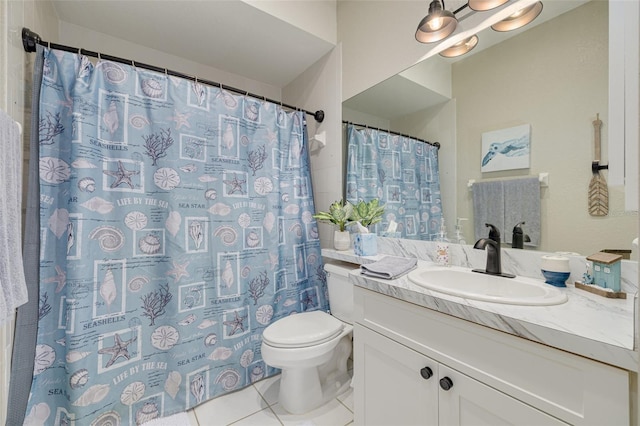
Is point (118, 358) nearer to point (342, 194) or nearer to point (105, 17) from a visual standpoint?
point (342, 194)

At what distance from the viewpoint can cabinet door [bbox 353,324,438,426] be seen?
Result: 844 millimetres

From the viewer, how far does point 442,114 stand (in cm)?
137

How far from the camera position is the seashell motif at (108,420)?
1.24 meters

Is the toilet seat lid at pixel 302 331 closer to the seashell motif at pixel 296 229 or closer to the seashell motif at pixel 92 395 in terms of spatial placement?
the seashell motif at pixel 296 229

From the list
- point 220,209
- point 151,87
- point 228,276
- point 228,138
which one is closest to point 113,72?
point 151,87

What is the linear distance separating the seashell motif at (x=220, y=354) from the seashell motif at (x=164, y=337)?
0.78ft

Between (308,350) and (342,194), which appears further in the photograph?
(342,194)

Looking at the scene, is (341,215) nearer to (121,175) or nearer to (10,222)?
(121,175)

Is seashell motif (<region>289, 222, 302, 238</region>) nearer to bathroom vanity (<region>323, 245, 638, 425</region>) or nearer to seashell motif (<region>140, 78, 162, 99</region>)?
bathroom vanity (<region>323, 245, 638, 425</region>)

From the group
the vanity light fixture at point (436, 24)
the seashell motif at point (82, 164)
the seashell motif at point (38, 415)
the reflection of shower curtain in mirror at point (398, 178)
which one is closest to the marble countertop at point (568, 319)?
the reflection of shower curtain in mirror at point (398, 178)

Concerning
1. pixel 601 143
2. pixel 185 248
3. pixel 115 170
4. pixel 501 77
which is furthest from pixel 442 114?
pixel 115 170

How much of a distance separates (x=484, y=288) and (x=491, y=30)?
113 centimetres

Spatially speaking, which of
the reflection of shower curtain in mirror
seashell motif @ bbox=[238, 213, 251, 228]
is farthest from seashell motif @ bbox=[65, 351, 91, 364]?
the reflection of shower curtain in mirror

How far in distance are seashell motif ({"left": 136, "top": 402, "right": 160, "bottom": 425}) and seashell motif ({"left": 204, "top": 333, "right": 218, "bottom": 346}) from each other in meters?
0.36
